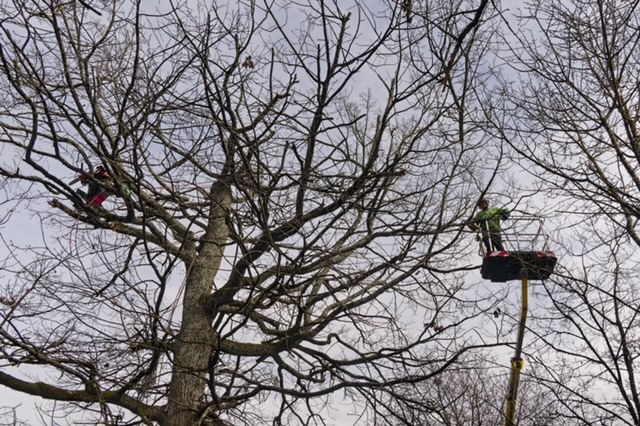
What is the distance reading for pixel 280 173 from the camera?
11.5 feet

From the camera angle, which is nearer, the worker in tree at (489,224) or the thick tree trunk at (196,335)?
the thick tree trunk at (196,335)

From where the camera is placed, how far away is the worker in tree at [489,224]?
182 inches

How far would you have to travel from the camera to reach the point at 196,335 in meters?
4.64

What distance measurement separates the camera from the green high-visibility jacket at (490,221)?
4.64 metres

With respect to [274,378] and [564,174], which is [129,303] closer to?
[274,378]

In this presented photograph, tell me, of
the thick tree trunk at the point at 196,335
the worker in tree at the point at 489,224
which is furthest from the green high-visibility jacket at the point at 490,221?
the thick tree trunk at the point at 196,335

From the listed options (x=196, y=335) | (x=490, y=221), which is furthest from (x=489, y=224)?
(x=196, y=335)

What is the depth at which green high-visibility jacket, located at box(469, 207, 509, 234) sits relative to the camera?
15.2 ft

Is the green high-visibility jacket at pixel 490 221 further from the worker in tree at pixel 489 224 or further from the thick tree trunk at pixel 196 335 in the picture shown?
the thick tree trunk at pixel 196 335

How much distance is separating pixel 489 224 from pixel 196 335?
268 centimetres

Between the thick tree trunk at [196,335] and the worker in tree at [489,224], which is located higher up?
the worker in tree at [489,224]

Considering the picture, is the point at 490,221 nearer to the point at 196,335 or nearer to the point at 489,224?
the point at 489,224

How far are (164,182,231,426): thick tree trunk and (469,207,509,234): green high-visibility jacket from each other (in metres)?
2.04

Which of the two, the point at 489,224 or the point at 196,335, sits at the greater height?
the point at 489,224
